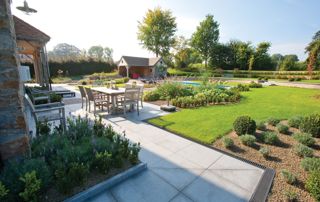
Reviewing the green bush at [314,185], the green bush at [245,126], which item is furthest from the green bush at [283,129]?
the green bush at [314,185]

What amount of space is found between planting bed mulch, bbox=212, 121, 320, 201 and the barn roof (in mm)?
8597

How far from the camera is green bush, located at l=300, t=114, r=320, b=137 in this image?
4105 mm

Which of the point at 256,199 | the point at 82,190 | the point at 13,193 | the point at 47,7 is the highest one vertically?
the point at 47,7

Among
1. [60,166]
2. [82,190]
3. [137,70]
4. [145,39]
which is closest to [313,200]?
[82,190]

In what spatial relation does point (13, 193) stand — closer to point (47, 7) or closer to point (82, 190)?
point (82, 190)

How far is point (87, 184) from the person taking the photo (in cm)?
244

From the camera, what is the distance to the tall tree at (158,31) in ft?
118

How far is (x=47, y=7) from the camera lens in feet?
22.9

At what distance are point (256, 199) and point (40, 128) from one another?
168 inches

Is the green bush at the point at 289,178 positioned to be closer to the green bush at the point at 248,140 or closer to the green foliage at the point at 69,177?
the green bush at the point at 248,140

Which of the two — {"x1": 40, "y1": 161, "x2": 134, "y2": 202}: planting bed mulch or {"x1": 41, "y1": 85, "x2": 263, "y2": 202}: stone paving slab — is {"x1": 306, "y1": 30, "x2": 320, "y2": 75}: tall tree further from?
{"x1": 40, "y1": 161, "x2": 134, "y2": 202}: planting bed mulch

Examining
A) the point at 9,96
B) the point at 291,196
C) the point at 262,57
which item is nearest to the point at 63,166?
the point at 9,96

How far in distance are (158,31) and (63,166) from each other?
3724 cm

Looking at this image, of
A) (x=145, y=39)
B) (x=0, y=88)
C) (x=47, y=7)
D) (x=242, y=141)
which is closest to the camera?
A: (x=0, y=88)
